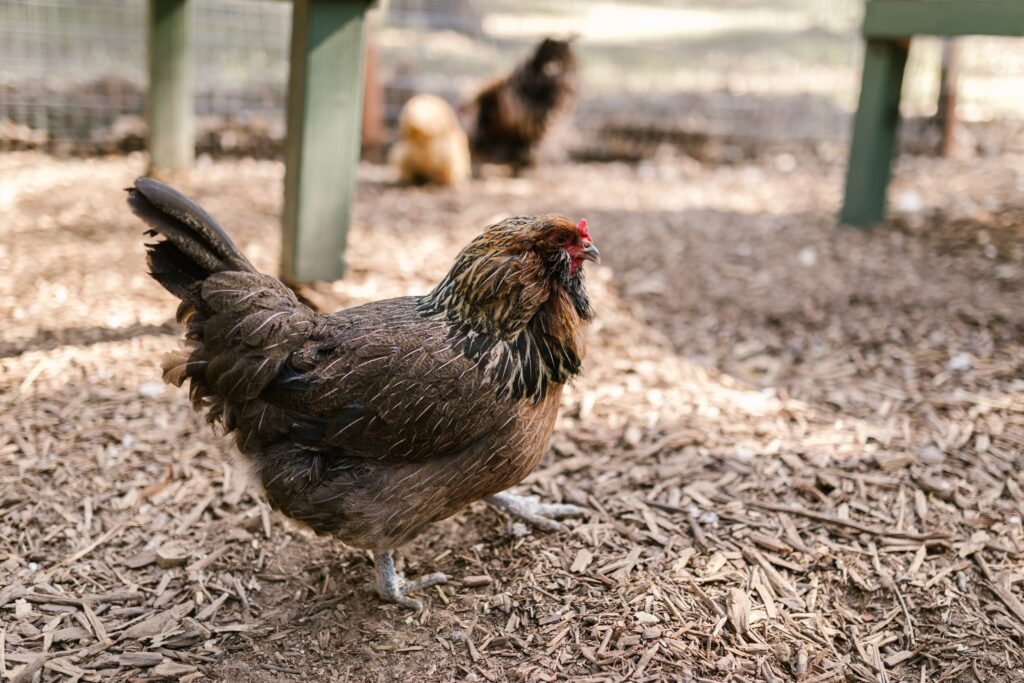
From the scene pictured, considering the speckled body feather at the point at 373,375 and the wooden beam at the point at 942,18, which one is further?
the wooden beam at the point at 942,18

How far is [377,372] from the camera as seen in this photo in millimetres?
2430

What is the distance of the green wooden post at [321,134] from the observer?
13.0 ft

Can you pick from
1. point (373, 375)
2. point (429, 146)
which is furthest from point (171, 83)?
point (373, 375)

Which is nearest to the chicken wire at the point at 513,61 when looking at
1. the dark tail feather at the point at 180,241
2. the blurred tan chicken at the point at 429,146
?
the blurred tan chicken at the point at 429,146

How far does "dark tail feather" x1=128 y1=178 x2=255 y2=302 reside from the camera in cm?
235

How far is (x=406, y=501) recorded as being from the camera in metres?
2.48

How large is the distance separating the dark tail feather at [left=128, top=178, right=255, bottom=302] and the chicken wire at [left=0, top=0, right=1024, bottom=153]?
5355 millimetres

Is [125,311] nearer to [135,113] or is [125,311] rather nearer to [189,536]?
[189,536]

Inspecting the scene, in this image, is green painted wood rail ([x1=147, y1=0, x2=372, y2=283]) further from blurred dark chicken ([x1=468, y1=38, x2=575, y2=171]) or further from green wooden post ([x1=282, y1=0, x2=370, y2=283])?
blurred dark chicken ([x1=468, y1=38, x2=575, y2=171])

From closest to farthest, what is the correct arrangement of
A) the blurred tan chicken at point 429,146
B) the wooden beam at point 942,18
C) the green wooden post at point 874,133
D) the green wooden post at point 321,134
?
the green wooden post at point 321,134
the wooden beam at point 942,18
the green wooden post at point 874,133
the blurred tan chicken at point 429,146

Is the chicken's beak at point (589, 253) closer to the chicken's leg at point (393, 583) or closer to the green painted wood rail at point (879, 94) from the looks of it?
the chicken's leg at point (393, 583)

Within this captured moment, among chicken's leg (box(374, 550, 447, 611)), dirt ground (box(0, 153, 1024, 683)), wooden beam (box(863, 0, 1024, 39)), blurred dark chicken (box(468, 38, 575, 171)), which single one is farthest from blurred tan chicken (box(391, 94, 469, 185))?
chicken's leg (box(374, 550, 447, 611))

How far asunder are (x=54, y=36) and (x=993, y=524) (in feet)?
25.2

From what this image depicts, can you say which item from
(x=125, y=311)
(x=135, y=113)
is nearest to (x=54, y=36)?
(x=135, y=113)
